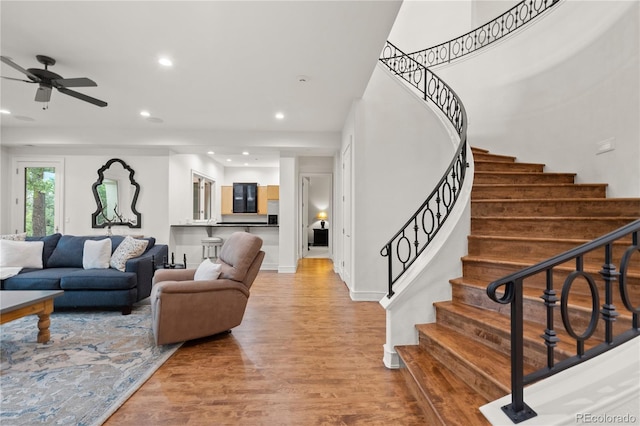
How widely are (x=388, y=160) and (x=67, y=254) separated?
4766mm

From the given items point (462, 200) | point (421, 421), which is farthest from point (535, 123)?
point (421, 421)

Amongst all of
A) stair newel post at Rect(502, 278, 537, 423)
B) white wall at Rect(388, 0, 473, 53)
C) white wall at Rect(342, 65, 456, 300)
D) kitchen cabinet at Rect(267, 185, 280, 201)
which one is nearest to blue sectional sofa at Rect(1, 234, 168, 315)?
white wall at Rect(342, 65, 456, 300)

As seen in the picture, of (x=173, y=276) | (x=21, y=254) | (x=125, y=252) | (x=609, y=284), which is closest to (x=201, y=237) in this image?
(x=125, y=252)

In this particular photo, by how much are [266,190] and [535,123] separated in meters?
7.12

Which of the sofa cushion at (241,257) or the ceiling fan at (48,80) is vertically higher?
the ceiling fan at (48,80)

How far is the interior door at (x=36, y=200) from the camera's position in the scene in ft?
18.2

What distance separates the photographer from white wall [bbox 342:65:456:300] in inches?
158

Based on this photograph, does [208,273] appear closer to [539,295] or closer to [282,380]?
[282,380]

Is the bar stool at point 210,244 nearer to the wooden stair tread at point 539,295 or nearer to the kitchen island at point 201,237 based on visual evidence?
the kitchen island at point 201,237

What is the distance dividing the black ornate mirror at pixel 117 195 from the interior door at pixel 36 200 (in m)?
0.75

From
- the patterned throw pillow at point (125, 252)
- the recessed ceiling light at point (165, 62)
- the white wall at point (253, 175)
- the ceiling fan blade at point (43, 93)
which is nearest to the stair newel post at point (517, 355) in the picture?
the recessed ceiling light at point (165, 62)

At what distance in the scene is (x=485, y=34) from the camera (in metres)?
4.63

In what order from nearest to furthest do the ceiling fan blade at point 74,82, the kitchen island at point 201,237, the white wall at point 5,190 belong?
1. the ceiling fan blade at point 74,82
2. the white wall at point 5,190
3. the kitchen island at point 201,237

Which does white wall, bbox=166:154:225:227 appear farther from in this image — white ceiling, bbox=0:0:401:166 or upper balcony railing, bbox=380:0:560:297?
upper balcony railing, bbox=380:0:560:297
